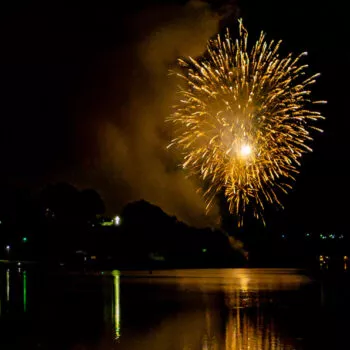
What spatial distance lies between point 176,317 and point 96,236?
66.4m

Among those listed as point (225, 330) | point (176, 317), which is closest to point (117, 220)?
point (176, 317)

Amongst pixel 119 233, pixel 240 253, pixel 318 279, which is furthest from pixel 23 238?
pixel 318 279

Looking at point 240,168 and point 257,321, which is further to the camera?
point 240,168

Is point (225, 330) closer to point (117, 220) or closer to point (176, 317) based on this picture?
point (176, 317)

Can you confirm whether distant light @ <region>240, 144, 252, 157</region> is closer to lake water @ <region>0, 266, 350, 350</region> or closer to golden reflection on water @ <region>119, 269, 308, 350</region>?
lake water @ <region>0, 266, 350, 350</region>

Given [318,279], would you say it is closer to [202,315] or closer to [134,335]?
[202,315]

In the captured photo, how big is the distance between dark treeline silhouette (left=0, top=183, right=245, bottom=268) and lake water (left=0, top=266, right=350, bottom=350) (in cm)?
3064

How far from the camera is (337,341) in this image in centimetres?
1480

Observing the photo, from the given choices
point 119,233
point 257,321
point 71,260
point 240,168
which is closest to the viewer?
point 257,321

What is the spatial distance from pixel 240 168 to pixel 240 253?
37.4 m

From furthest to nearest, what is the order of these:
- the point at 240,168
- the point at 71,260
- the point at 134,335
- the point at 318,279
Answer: the point at 71,260, the point at 318,279, the point at 240,168, the point at 134,335

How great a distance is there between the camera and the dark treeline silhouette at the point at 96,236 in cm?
6725

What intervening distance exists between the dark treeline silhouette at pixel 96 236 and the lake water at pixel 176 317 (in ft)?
101

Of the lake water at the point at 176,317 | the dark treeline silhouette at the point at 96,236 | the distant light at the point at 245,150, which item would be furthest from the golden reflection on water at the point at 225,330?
the dark treeline silhouette at the point at 96,236
